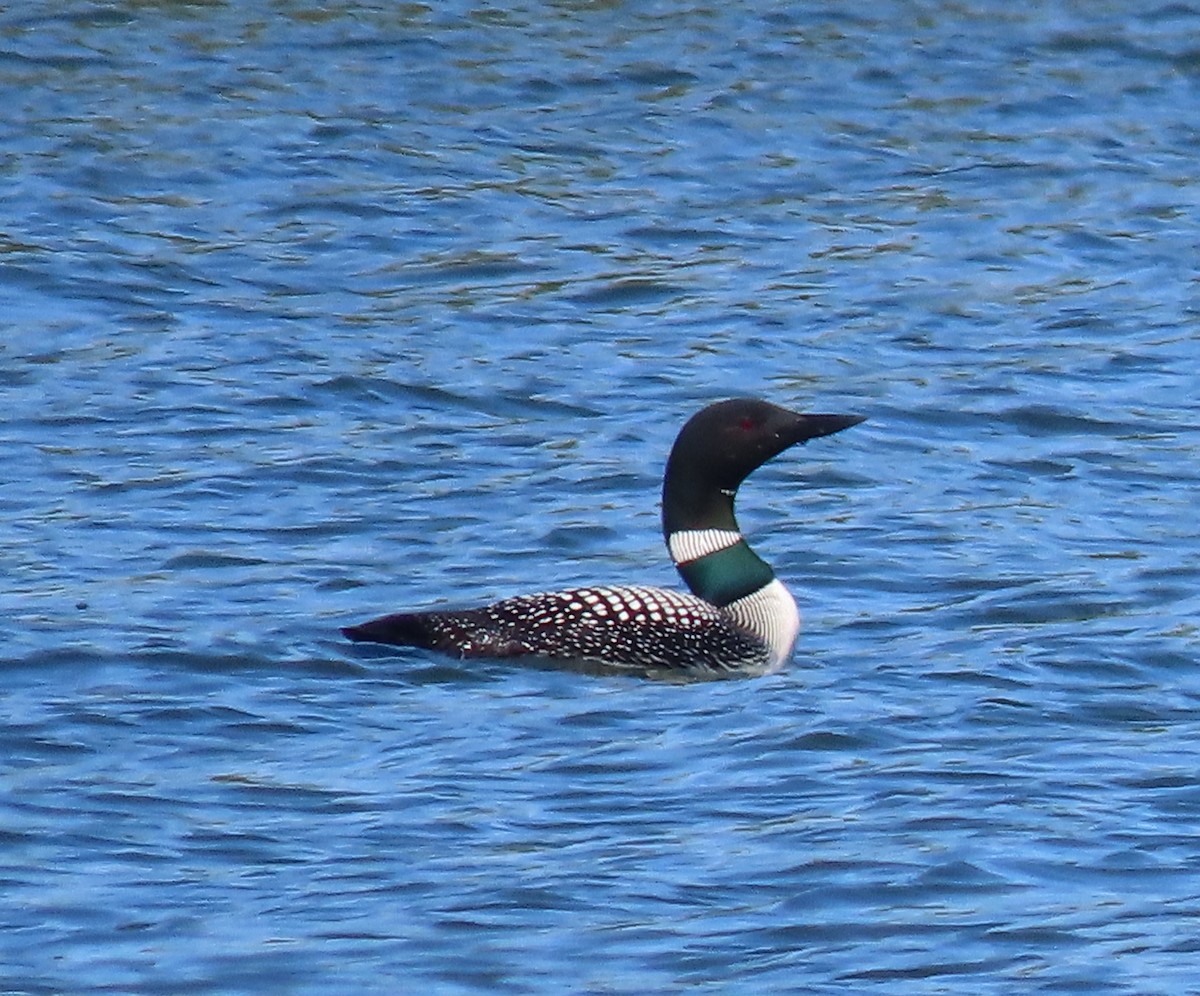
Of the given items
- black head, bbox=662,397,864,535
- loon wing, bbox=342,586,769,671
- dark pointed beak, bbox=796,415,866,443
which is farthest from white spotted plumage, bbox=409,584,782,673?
dark pointed beak, bbox=796,415,866,443

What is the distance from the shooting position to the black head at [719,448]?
8156mm

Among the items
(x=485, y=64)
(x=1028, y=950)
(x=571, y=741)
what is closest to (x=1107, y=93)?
(x=485, y=64)

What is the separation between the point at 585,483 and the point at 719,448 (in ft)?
3.80

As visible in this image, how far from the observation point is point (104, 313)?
36.0 feet

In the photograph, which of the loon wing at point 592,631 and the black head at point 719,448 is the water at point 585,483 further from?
the black head at point 719,448

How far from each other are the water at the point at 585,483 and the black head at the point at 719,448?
380 millimetres

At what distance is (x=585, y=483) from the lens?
9273 mm

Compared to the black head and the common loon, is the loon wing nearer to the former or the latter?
the common loon

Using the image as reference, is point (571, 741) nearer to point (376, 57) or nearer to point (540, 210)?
point (540, 210)

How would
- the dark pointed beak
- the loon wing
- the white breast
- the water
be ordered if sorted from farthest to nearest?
the dark pointed beak
the white breast
the loon wing
the water

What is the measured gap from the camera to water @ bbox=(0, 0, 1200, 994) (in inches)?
222

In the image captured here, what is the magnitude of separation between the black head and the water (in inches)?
15.0

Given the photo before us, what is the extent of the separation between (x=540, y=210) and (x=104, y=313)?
222cm

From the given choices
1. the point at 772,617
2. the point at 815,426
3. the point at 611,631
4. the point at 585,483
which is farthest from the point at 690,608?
the point at 585,483
